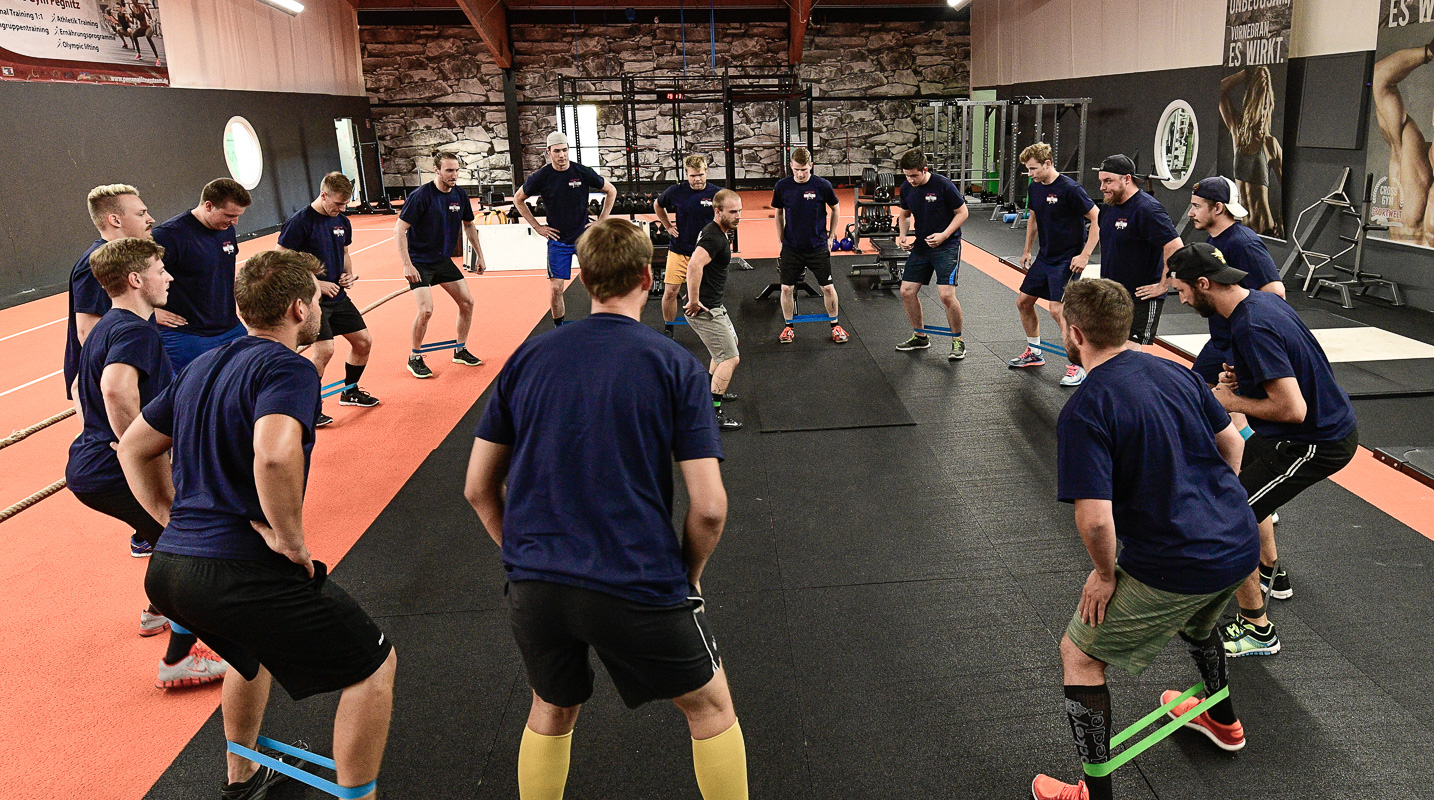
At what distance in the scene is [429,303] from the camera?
6.68 m

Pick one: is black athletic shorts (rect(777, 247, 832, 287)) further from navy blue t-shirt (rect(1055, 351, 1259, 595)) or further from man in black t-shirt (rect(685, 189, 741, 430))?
navy blue t-shirt (rect(1055, 351, 1259, 595))

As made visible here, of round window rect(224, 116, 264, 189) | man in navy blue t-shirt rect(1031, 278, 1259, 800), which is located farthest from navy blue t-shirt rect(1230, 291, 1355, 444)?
round window rect(224, 116, 264, 189)

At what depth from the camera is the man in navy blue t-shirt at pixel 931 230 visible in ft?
21.1

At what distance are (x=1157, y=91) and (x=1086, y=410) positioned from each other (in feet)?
38.3

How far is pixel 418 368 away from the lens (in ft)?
22.2

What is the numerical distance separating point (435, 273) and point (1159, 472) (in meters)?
5.77

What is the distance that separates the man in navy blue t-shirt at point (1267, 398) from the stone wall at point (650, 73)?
1751 cm

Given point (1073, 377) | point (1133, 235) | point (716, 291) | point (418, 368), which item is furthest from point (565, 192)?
point (1133, 235)

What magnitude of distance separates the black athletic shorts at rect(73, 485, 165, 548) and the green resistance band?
300 centimetres

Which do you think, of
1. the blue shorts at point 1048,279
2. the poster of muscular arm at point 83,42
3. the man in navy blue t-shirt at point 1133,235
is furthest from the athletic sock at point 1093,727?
the poster of muscular arm at point 83,42

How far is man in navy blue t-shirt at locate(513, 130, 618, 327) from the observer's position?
24.7 feet

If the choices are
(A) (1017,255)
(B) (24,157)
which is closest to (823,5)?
(A) (1017,255)

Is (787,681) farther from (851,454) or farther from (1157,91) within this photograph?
(1157,91)

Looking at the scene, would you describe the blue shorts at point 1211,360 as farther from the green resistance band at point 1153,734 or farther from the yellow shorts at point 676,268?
the yellow shorts at point 676,268
